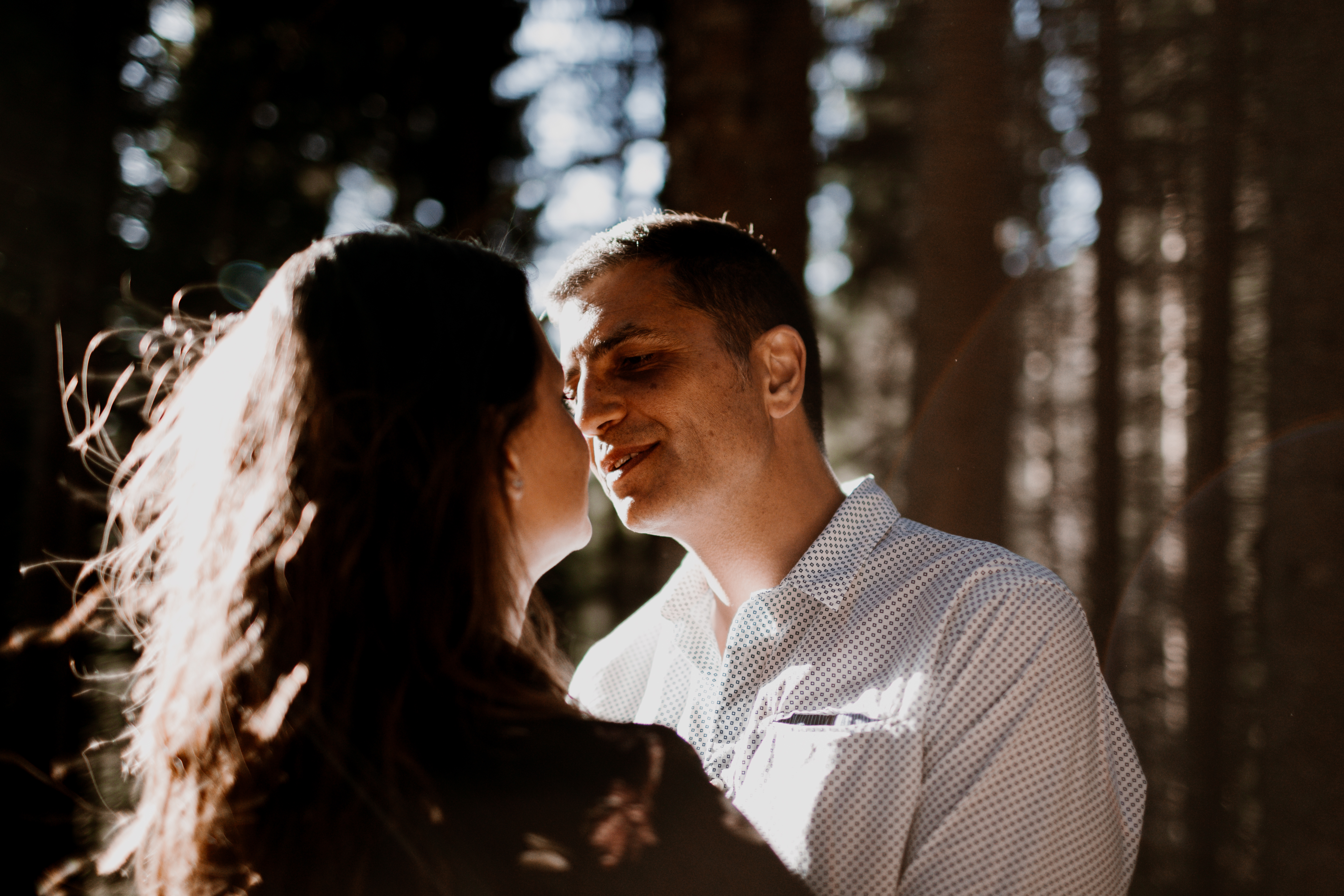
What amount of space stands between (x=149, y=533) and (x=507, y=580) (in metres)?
0.69

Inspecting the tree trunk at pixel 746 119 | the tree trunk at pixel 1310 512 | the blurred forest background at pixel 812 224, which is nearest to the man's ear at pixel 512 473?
the blurred forest background at pixel 812 224

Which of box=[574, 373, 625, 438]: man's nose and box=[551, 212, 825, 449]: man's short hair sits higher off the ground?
box=[551, 212, 825, 449]: man's short hair

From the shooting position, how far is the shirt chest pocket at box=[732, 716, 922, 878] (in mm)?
1761

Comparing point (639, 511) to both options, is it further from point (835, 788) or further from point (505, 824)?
point (505, 824)

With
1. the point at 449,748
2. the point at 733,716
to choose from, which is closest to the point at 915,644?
the point at 733,716

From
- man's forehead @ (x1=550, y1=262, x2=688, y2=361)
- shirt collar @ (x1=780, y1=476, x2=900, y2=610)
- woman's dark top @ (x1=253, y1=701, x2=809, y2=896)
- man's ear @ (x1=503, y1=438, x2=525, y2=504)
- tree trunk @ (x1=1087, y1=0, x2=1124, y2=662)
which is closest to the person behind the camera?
woman's dark top @ (x1=253, y1=701, x2=809, y2=896)

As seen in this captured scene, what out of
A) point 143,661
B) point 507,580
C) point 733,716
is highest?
point 507,580

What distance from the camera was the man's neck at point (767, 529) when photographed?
245 centimetres

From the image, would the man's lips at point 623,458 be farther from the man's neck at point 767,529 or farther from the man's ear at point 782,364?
the man's ear at point 782,364

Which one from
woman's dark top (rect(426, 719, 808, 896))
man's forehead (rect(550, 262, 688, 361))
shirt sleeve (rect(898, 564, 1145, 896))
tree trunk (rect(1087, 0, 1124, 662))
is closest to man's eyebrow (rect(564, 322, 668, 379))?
man's forehead (rect(550, 262, 688, 361))

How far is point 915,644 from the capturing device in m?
1.91

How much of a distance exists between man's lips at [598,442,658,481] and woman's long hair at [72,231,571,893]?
0.95 m

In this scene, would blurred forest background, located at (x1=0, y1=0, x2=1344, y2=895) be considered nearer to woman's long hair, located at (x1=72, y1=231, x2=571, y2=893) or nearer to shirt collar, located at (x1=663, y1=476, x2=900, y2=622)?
woman's long hair, located at (x1=72, y1=231, x2=571, y2=893)

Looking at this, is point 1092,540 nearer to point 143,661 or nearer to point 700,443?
point 700,443
